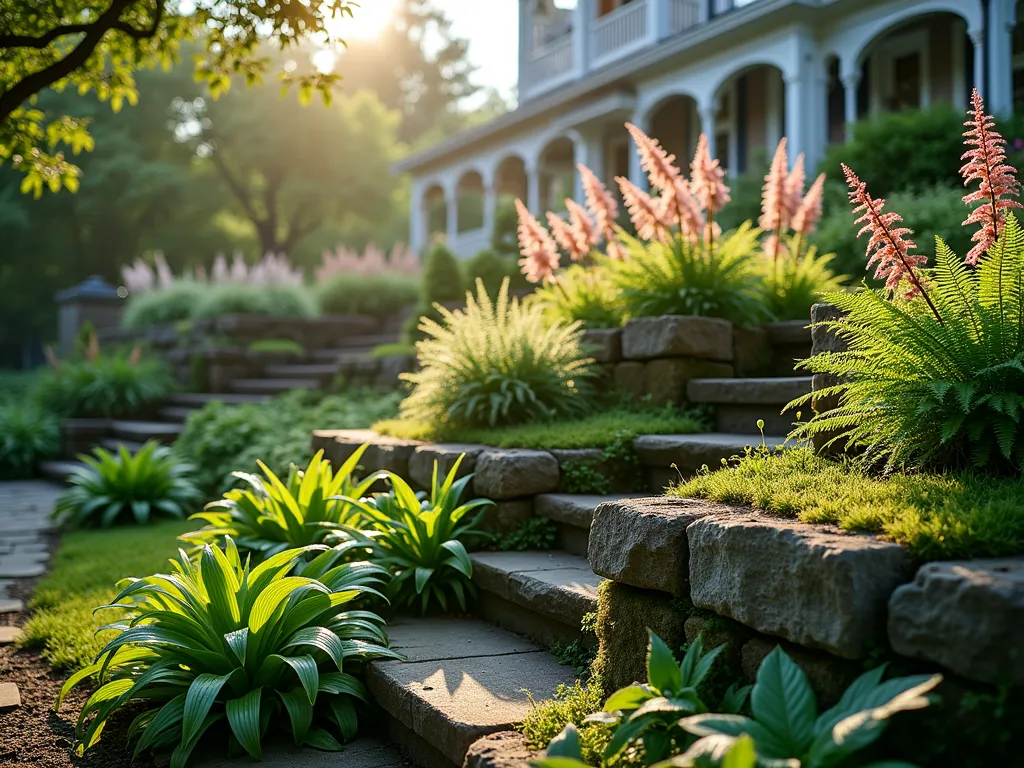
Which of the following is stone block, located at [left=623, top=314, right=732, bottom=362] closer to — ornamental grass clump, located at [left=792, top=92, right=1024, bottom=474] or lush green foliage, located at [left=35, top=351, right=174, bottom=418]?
ornamental grass clump, located at [left=792, top=92, right=1024, bottom=474]

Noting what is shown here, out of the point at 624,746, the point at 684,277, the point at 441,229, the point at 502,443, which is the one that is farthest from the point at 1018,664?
the point at 441,229

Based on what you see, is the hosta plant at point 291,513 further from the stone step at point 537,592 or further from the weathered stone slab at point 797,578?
the weathered stone slab at point 797,578

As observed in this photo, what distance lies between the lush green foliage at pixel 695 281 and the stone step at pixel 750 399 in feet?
1.65

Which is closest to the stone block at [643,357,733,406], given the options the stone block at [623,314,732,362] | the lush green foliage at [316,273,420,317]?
the stone block at [623,314,732,362]

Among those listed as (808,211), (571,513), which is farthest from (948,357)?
(808,211)

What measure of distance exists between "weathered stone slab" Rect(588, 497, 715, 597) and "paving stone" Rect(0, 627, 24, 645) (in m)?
2.70

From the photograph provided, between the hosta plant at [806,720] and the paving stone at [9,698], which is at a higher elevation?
the hosta plant at [806,720]

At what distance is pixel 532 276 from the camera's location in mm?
5625

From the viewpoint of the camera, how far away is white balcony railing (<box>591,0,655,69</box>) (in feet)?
44.7

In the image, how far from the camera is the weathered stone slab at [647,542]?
7.86ft

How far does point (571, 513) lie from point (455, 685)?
44.4 inches

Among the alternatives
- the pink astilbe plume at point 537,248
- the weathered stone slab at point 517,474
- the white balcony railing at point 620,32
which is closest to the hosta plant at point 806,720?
the weathered stone slab at point 517,474

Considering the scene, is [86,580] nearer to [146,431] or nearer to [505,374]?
[505,374]

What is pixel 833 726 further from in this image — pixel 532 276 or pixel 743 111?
pixel 743 111
